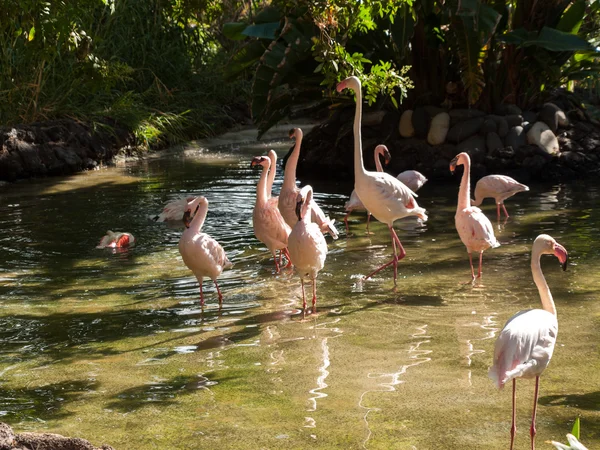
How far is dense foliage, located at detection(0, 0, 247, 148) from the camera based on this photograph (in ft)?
51.8

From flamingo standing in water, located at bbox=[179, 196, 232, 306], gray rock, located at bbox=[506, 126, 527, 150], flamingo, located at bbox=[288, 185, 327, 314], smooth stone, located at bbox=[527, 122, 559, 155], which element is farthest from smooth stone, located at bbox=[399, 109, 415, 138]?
flamingo standing in water, located at bbox=[179, 196, 232, 306]

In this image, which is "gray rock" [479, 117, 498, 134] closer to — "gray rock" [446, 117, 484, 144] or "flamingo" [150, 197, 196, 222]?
"gray rock" [446, 117, 484, 144]

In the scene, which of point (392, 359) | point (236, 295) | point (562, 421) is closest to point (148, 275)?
point (236, 295)

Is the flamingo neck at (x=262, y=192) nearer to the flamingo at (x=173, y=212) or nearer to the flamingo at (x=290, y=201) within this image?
the flamingo at (x=290, y=201)

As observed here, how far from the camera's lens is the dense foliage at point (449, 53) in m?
12.7

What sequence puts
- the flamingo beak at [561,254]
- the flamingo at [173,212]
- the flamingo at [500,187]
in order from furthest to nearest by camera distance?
the flamingo at [173,212] < the flamingo at [500,187] < the flamingo beak at [561,254]

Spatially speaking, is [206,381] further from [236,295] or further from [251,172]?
[251,172]

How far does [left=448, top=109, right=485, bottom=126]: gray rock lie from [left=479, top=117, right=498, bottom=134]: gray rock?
0.89 feet

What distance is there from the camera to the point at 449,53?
14398mm

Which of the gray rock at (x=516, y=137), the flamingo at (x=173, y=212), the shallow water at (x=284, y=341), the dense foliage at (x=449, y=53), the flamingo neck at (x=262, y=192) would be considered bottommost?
the shallow water at (x=284, y=341)

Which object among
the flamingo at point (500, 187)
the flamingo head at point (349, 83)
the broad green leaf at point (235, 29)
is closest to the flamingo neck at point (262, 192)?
the flamingo head at point (349, 83)

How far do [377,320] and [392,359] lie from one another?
3.01ft

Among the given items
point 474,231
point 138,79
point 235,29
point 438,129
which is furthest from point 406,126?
point 138,79

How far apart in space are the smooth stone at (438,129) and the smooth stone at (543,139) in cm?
131
